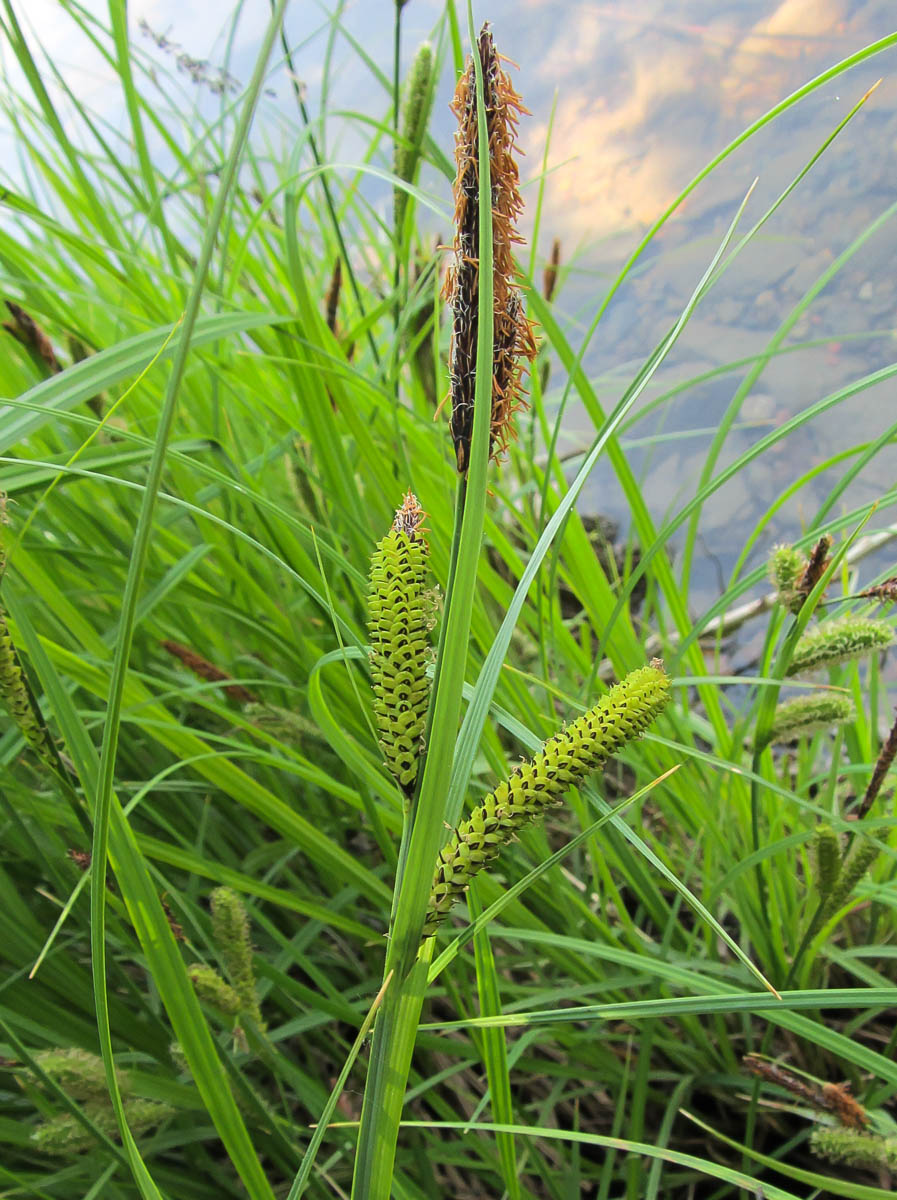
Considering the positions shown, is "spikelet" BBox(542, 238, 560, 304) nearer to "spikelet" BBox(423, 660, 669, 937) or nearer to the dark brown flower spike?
the dark brown flower spike

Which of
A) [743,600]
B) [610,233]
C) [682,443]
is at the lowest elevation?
[743,600]

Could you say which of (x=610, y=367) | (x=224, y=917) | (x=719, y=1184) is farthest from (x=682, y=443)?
(x=224, y=917)

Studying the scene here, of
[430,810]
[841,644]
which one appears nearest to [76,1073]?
[430,810]

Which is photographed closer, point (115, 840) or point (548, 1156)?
point (115, 840)

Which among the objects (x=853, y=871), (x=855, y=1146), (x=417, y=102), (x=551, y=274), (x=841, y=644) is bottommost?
(x=855, y=1146)

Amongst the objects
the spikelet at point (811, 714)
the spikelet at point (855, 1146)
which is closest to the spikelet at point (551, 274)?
the spikelet at point (811, 714)

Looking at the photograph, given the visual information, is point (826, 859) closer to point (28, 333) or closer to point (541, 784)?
point (541, 784)

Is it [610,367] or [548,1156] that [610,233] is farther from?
[548,1156]
